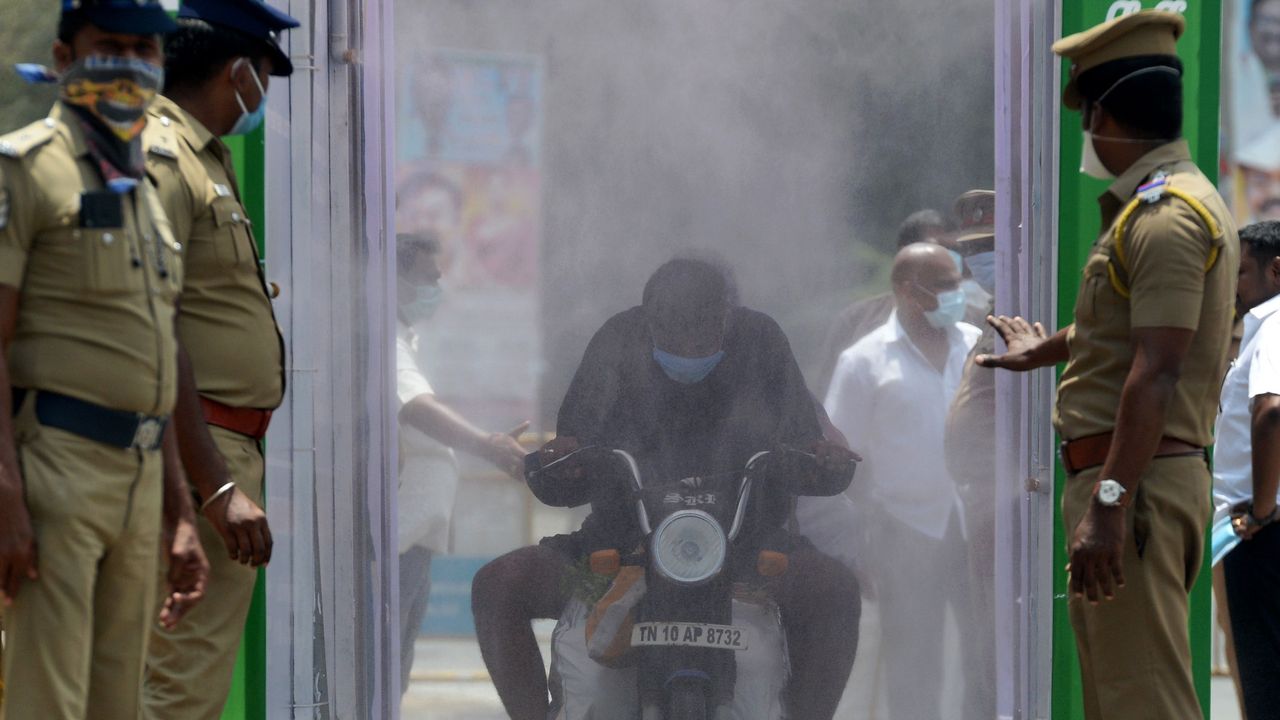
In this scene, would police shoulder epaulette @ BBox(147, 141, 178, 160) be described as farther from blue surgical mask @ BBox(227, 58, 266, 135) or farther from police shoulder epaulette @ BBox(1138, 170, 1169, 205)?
police shoulder epaulette @ BBox(1138, 170, 1169, 205)

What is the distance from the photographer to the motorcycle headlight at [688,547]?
3703 millimetres

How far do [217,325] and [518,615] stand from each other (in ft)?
4.21

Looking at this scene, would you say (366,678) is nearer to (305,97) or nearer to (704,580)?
(704,580)

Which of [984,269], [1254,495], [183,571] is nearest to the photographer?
[183,571]

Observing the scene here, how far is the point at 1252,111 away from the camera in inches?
317

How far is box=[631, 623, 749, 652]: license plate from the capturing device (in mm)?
3660

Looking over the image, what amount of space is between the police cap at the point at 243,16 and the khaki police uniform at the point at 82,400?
A: 623 mm

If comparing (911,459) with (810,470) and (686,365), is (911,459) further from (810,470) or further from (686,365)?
(686,365)

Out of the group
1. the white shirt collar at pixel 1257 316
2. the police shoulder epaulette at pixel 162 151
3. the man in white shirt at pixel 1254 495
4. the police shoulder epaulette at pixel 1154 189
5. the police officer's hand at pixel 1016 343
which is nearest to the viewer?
the police shoulder epaulette at pixel 162 151

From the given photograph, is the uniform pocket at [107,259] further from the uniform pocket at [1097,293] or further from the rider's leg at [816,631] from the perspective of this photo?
the rider's leg at [816,631]

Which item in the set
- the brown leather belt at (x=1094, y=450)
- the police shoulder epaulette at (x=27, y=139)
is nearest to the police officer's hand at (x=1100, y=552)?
the brown leather belt at (x=1094, y=450)

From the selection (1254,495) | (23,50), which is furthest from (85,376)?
(1254,495)

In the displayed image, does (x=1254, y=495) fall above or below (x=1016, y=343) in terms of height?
below

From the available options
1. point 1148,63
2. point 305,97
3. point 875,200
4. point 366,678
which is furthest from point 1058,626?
point 305,97
